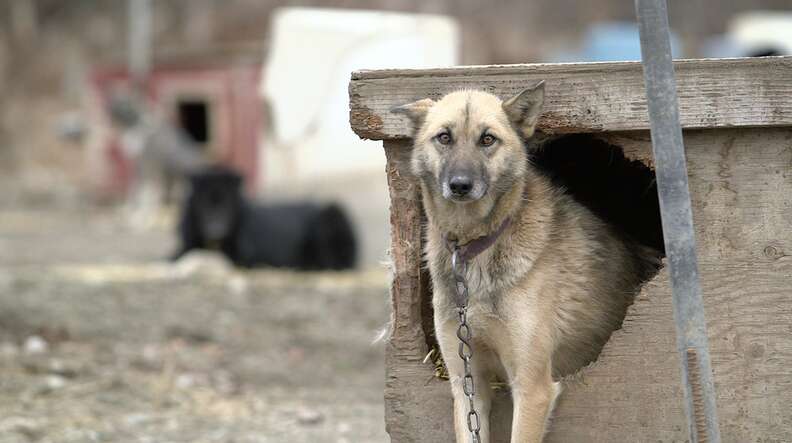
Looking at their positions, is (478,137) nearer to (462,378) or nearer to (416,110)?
(416,110)

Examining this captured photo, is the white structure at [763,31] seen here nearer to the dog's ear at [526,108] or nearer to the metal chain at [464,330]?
the dog's ear at [526,108]

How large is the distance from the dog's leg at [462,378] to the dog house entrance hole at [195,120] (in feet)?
51.5

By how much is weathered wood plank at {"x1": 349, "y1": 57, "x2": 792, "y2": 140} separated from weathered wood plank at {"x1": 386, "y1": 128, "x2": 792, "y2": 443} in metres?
0.11

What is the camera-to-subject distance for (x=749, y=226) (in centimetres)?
396

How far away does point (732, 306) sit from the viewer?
3.95 meters

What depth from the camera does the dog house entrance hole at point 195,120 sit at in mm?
19500

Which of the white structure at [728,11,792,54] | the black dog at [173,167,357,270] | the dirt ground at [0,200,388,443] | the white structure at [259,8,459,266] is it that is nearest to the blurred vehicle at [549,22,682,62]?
the white structure at [728,11,792,54]

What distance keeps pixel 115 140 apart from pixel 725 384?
15870mm

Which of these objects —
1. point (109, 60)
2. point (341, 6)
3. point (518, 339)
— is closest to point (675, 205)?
point (518, 339)

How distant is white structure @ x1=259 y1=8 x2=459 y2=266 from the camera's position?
34.3 feet

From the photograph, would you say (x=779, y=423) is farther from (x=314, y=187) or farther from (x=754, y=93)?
(x=314, y=187)

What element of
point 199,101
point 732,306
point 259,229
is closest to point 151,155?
point 199,101

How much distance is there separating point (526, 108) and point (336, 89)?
716cm

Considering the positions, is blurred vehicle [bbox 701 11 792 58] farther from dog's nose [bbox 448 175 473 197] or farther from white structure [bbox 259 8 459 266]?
dog's nose [bbox 448 175 473 197]
